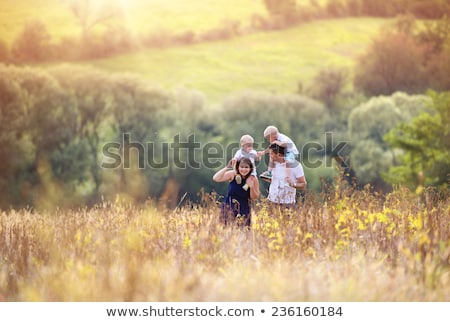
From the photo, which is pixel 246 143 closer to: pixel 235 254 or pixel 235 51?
pixel 235 254

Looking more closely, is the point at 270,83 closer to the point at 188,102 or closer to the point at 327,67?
the point at 327,67

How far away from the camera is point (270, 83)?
6012cm

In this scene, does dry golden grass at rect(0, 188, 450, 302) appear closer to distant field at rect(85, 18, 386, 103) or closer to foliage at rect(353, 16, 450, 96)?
foliage at rect(353, 16, 450, 96)

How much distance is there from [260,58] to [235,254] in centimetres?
5701

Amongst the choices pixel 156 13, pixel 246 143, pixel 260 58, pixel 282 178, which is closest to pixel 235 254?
pixel 246 143

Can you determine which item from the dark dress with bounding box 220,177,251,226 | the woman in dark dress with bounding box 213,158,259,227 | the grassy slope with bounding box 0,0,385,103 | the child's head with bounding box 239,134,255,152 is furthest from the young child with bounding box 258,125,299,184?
the grassy slope with bounding box 0,0,385,103

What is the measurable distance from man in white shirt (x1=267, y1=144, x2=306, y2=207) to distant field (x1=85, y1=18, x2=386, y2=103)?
158 feet

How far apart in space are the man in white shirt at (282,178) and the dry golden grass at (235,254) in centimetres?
41

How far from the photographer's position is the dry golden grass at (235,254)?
6.69 m

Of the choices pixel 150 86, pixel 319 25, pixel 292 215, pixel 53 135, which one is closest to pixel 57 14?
pixel 150 86

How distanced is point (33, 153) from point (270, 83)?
929 inches

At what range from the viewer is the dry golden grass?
6.69 m

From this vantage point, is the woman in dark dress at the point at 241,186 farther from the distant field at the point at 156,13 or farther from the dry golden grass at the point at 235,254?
the distant field at the point at 156,13

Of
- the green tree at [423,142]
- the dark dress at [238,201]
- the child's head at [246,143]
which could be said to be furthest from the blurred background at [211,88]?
the dark dress at [238,201]
